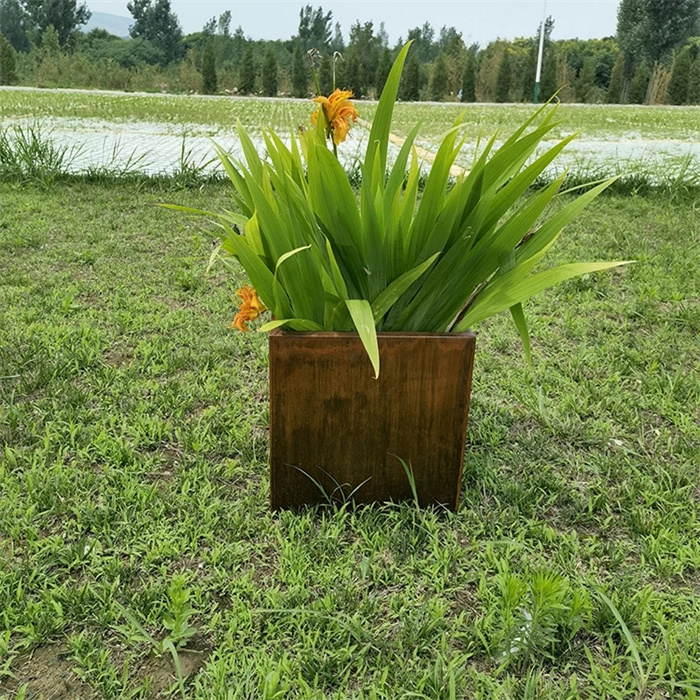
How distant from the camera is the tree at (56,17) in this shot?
84.3 feet

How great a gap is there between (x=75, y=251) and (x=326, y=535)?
2.57 m

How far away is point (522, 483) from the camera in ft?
5.29

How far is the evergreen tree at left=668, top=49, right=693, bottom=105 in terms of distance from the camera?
21.1 m

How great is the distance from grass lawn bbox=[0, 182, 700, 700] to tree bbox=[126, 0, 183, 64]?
32647mm

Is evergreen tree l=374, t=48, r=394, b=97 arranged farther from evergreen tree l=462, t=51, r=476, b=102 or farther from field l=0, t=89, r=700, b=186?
field l=0, t=89, r=700, b=186

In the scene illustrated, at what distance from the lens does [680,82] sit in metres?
21.3

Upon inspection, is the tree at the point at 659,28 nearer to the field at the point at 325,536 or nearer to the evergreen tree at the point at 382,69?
the evergreen tree at the point at 382,69

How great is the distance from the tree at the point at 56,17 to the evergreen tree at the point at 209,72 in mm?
10382

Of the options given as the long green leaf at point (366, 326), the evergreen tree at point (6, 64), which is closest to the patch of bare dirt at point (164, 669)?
the long green leaf at point (366, 326)

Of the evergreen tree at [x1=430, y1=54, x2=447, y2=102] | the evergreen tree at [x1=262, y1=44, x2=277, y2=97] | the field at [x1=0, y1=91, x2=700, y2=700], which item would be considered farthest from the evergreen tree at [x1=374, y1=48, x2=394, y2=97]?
the field at [x1=0, y1=91, x2=700, y2=700]

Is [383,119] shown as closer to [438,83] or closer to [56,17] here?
[438,83]

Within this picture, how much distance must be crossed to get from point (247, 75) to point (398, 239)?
19669 mm

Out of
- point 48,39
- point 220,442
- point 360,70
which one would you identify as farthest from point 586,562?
point 48,39

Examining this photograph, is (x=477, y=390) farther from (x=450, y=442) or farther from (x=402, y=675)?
(x=402, y=675)
